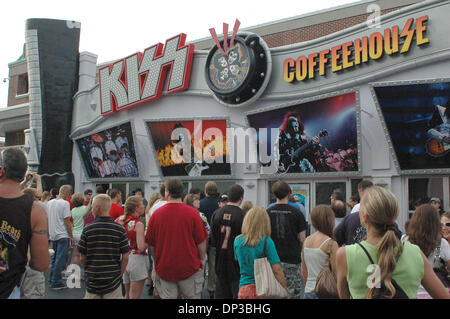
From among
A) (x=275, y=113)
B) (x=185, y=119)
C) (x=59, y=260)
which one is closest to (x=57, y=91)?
(x=185, y=119)

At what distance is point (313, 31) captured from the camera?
1434cm

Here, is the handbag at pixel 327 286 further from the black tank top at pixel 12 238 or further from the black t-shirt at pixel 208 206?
the black t-shirt at pixel 208 206

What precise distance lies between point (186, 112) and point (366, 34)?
266 inches

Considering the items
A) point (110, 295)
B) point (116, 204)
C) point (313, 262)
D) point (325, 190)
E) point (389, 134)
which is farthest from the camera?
point (325, 190)

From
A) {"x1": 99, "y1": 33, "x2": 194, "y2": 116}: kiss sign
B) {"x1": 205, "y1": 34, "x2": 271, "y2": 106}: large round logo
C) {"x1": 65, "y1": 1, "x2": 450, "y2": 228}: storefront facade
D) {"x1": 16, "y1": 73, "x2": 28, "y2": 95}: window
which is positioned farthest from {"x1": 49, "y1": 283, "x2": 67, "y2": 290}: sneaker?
{"x1": 16, "y1": 73, "x2": 28, "y2": 95}: window

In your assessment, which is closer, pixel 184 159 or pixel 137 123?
pixel 184 159

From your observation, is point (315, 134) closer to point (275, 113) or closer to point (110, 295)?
point (275, 113)

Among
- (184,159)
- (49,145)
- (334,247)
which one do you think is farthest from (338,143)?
(49,145)

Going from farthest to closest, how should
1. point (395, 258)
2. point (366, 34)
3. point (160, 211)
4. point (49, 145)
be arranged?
point (49, 145) < point (366, 34) < point (160, 211) < point (395, 258)

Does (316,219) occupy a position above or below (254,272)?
above

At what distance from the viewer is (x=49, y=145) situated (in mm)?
18328

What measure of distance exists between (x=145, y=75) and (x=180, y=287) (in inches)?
463

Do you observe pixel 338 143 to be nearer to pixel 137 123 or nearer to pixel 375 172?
pixel 375 172

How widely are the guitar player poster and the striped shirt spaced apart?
7306 millimetres
